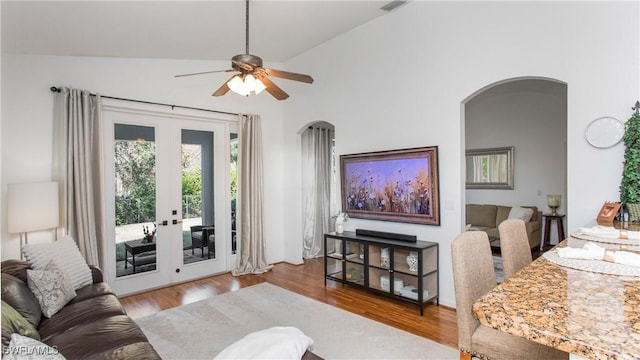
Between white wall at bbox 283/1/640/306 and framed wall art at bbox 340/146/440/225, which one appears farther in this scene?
framed wall art at bbox 340/146/440/225

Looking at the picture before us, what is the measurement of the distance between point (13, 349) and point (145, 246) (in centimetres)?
350

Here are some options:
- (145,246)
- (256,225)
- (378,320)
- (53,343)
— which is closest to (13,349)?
(53,343)

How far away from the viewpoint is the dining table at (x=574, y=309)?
734mm

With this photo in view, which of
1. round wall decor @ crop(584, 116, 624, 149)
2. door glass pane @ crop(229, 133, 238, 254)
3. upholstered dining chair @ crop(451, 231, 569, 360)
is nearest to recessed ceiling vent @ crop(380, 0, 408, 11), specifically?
round wall decor @ crop(584, 116, 624, 149)

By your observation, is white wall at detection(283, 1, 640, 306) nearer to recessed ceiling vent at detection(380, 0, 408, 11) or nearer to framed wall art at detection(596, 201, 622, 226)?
recessed ceiling vent at detection(380, 0, 408, 11)

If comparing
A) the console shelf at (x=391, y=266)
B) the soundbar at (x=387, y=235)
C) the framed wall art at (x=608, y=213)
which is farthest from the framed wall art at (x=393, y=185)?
the framed wall art at (x=608, y=213)

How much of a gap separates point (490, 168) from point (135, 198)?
6.68 m

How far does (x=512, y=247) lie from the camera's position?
1890mm

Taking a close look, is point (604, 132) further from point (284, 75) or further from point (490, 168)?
point (490, 168)

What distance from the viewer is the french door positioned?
4.30m

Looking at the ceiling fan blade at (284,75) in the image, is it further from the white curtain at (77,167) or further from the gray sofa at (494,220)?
the gray sofa at (494,220)

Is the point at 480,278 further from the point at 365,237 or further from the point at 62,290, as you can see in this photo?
the point at 62,290

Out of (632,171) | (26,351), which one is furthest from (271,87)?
(632,171)

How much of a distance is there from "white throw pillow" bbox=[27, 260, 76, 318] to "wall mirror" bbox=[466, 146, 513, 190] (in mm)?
7216
